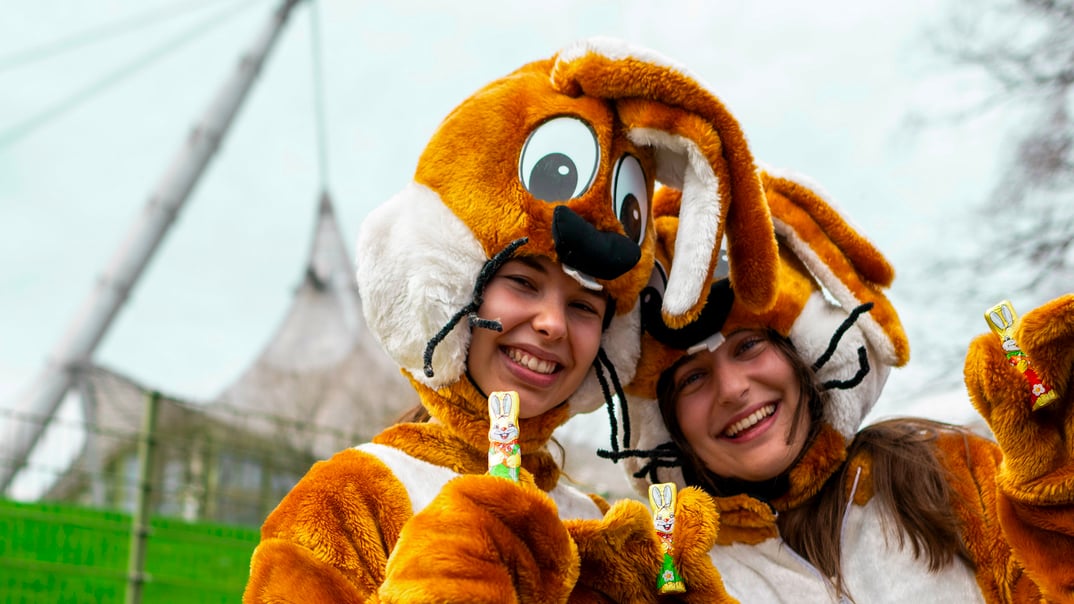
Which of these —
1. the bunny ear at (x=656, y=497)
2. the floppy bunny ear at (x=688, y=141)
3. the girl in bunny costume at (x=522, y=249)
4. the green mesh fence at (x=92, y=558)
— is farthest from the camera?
the green mesh fence at (x=92, y=558)

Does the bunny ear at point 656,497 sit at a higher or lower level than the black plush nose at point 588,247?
lower

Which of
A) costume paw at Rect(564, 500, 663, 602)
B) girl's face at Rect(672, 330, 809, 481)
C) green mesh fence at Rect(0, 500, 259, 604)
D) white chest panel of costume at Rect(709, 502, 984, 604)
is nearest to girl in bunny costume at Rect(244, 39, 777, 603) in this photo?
costume paw at Rect(564, 500, 663, 602)

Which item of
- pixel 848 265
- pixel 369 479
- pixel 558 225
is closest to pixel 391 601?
pixel 369 479

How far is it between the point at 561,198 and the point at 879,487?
116cm

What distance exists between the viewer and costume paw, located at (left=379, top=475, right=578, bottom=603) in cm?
142

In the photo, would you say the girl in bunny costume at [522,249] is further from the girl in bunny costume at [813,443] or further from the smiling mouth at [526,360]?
the girl in bunny costume at [813,443]

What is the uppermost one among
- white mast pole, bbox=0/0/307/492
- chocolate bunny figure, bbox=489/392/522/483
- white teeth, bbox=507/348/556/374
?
white mast pole, bbox=0/0/307/492

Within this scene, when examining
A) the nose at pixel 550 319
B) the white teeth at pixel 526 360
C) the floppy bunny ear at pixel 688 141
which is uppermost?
the floppy bunny ear at pixel 688 141

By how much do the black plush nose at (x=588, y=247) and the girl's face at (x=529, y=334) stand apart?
0.18 ft

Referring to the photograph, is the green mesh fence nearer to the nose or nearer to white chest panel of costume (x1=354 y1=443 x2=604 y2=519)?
white chest panel of costume (x1=354 y1=443 x2=604 y2=519)

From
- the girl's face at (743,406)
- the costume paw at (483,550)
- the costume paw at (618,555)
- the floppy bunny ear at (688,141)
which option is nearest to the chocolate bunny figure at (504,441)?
the costume paw at (483,550)

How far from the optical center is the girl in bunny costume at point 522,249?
199 cm

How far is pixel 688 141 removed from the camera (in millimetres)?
2246

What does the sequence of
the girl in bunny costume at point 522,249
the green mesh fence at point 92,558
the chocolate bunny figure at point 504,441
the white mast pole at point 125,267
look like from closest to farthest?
the chocolate bunny figure at point 504,441
the girl in bunny costume at point 522,249
the green mesh fence at point 92,558
the white mast pole at point 125,267
